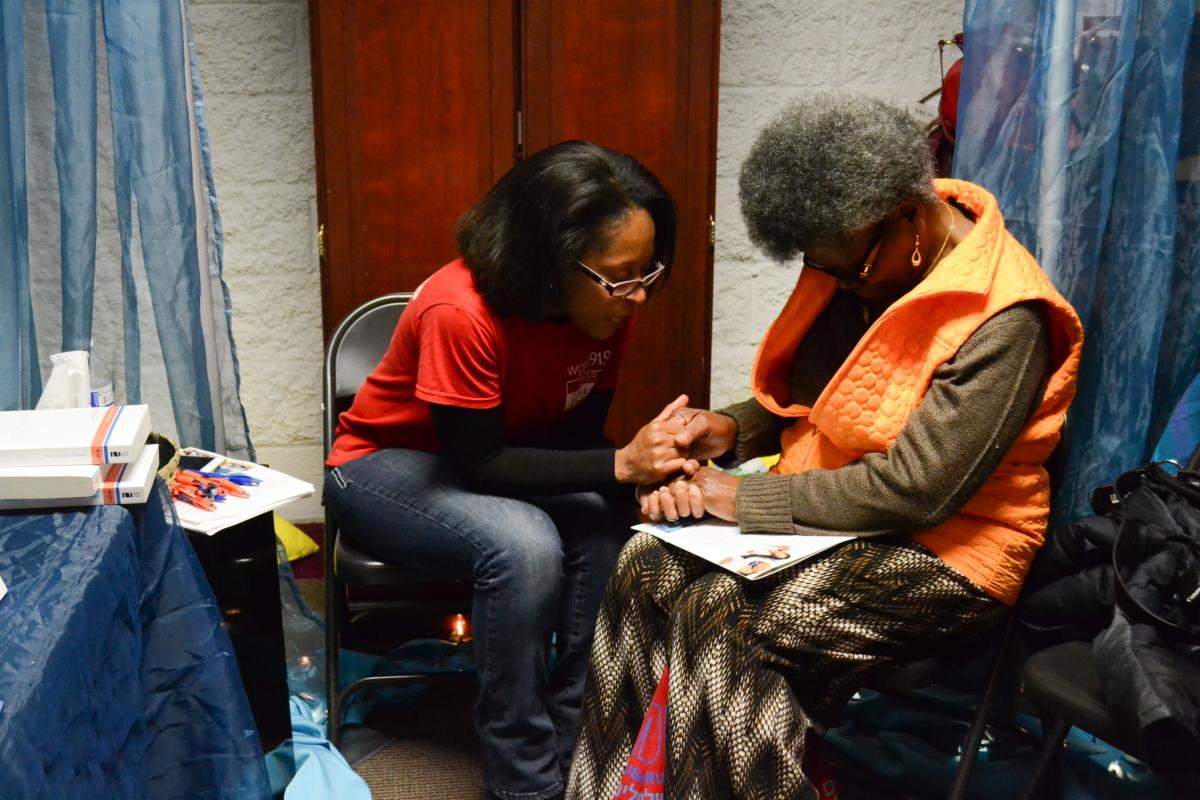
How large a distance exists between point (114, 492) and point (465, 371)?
23.9 inches

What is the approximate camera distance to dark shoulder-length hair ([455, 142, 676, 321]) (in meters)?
1.79

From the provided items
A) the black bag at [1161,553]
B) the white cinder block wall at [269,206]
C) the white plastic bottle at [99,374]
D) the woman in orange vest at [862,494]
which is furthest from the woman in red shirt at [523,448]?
the white cinder block wall at [269,206]

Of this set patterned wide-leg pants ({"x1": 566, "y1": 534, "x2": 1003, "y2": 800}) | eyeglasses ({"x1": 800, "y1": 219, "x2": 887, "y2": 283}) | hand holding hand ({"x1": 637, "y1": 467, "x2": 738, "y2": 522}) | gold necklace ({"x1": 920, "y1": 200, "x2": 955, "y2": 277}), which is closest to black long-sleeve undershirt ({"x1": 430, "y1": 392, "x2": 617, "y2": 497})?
hand holding hand ({"x1": 637, "y1": 467, "x2": 738, "y2": 522})

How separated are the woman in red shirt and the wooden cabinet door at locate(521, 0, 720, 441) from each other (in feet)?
1.58

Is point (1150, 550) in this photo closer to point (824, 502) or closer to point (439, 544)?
point (824, 502)

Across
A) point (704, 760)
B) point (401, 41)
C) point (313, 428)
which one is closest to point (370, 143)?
point (401, 41)

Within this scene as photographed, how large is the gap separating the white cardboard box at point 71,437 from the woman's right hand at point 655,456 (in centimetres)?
76

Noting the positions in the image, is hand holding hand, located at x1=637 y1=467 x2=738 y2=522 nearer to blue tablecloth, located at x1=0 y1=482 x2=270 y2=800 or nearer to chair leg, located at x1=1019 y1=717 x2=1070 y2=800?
chair leg, located at x1=1019 y1=717 x2=1070 y2=800

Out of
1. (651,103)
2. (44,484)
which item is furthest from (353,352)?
(44,484)

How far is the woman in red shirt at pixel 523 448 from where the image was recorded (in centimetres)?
181

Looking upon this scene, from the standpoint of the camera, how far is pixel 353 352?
2.21m

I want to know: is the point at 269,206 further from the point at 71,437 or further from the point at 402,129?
the point at 71,437

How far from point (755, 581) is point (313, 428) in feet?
5.24

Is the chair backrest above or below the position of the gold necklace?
below
